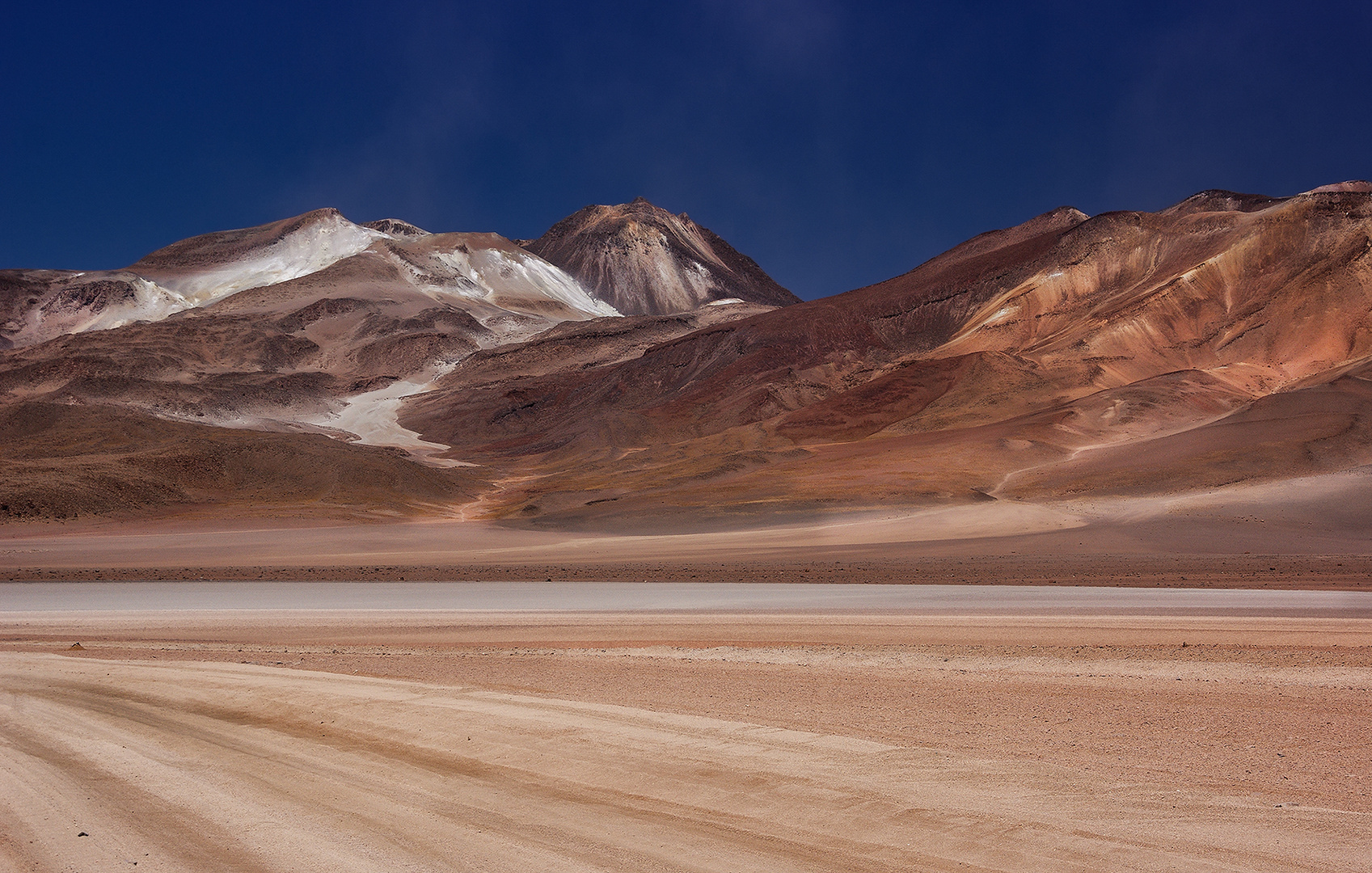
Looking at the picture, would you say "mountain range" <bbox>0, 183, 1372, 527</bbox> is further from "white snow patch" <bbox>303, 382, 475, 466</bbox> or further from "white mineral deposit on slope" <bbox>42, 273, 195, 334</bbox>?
"white mineral deposit on slope" <bbox>42, 273, 195, 334</bbox>

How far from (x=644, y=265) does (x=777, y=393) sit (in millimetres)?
106116

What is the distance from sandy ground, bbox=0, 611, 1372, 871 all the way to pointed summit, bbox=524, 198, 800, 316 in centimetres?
16321

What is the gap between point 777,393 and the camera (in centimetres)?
8006

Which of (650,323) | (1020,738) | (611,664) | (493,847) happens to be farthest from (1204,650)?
(650,323)

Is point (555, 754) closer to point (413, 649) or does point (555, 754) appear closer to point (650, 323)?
point (413, 649)

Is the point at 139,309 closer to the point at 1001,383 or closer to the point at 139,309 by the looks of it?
the point at 139,309

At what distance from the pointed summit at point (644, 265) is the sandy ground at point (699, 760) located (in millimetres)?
163206

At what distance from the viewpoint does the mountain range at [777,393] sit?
47062 mm

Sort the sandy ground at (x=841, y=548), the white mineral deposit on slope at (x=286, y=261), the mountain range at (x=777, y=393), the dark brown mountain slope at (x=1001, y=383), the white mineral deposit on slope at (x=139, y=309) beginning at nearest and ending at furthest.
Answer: the sandy ground at (x=841, y=548), the mountain range at (x=777, y=393), the dark brown mountain slope at (x=1001, y=383), the white mineral deposit on slope at (x=139, y=309), the white mineral deposit on slope at (x=286, y=261)

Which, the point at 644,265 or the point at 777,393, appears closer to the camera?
the point at 777,393

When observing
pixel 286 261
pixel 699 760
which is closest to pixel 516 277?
pixel 286 261

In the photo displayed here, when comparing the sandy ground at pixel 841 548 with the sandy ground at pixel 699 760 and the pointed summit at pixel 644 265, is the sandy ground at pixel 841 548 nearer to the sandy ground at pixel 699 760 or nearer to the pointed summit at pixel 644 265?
the sandy ground at pixel 699 760

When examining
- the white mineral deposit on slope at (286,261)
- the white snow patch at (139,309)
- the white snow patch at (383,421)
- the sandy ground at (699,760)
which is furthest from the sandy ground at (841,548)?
the white mineral deposit on slope at (286,261)

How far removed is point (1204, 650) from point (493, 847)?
33.1ft
